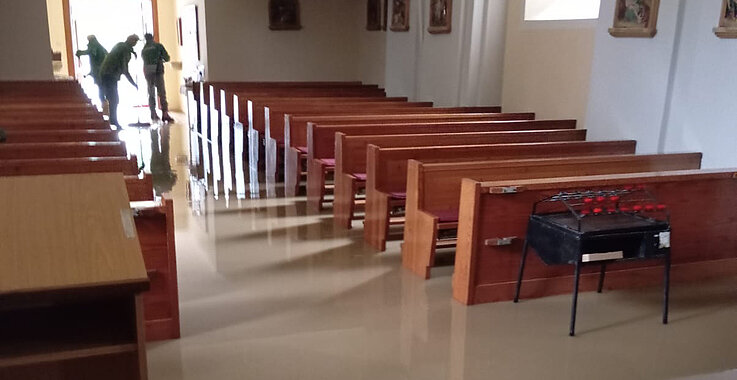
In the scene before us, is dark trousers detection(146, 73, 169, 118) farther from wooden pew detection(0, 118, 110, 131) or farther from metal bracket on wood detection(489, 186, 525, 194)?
metal bracket on wood detection(489, 186, 525, 194)

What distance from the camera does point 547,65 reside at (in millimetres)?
6742

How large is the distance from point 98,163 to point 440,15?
5359 millimetres

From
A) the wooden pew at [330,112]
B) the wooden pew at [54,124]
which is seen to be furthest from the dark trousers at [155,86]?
the wooden pew at [54,124]

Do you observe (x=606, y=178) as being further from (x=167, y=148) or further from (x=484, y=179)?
(x=167, y=148)

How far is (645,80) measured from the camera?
16.5 ft

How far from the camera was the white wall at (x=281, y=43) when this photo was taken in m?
11.1

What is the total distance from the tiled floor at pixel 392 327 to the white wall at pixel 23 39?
5.66 metres

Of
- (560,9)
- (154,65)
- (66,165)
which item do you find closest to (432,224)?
(66,165)

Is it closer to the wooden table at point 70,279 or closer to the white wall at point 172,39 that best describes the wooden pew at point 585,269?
the wooden table at point 70,279

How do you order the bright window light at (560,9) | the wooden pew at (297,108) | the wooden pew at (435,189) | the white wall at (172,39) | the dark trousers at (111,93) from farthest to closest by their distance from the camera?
the white wall at (172,39)
the dark trousers at (111,93)
the wooden pew at (297,108)
the bright window light at (560,9)
the wooden pew at (435,189)

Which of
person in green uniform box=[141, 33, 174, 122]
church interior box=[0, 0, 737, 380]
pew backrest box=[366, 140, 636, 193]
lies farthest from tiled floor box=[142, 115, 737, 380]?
person in green uniform box=[141, 33, 174, 122]

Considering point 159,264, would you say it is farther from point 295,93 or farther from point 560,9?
point 295,93

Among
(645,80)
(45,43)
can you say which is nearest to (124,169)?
(645,80)

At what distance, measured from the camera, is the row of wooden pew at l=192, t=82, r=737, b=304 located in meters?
3.53
